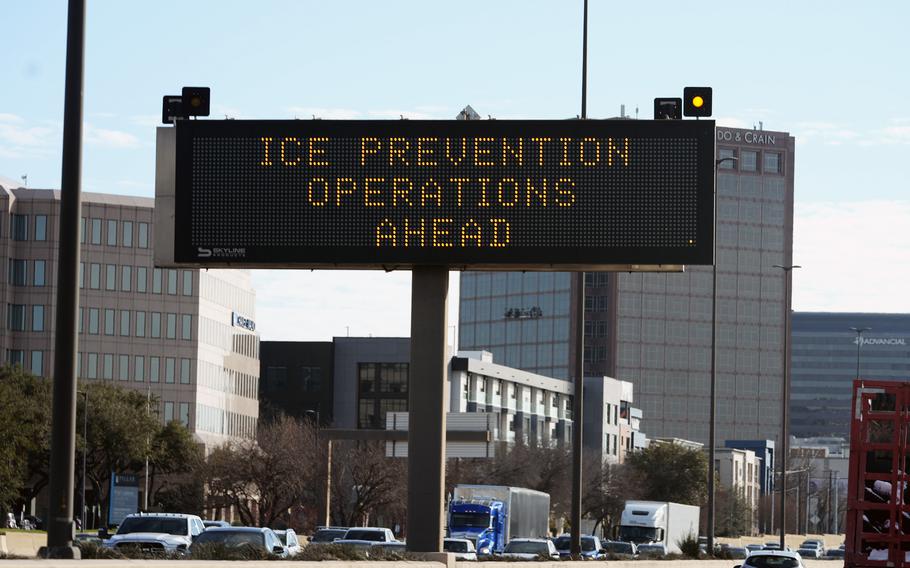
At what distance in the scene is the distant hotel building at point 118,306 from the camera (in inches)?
4823

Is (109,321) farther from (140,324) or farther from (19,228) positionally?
(19,228)

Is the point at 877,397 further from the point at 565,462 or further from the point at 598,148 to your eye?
the point at 565,462

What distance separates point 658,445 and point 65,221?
115m

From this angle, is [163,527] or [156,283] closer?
[163,527]

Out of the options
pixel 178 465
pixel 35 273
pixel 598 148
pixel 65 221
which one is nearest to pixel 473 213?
pixel 598 148

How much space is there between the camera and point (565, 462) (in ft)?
356

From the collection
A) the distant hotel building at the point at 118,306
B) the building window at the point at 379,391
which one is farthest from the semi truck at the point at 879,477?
the building window at the point at 379,391

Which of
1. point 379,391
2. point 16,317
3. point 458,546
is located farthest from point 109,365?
point 458,546

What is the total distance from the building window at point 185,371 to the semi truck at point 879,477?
104 meters

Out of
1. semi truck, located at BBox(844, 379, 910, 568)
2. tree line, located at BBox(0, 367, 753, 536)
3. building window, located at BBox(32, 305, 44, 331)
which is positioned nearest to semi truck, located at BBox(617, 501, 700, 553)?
tree line, located at BBox(0, 367, 753, 536)

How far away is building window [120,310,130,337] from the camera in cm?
12519

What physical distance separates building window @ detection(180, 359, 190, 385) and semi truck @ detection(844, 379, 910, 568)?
4093 inches

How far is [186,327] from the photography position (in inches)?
4990

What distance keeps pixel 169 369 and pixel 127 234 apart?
33.2 feet
